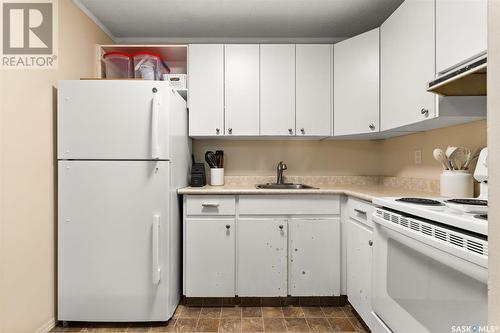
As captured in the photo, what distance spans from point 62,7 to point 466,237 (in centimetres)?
260

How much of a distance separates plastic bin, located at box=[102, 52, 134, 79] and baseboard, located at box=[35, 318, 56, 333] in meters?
1.87

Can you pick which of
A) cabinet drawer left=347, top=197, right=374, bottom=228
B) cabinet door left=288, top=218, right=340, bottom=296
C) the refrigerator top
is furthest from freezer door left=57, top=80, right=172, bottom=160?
cabinet drawer left=347, top=197, right=374, bottom=228

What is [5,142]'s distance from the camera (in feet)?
4.62

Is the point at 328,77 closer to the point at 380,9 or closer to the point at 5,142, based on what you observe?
the point at 380,9

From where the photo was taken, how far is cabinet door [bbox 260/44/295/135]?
2.28 meters

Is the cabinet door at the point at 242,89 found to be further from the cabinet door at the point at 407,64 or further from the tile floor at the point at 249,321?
the tile floor at the point at 249,321

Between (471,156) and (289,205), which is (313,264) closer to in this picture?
(289,205)

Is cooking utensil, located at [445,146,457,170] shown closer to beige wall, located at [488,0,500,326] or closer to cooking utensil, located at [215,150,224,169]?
beige wall, located at [488,0,500,326]

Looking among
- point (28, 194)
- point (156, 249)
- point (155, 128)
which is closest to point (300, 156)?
point (155, 128)

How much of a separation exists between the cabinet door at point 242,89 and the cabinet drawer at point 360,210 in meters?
0.99

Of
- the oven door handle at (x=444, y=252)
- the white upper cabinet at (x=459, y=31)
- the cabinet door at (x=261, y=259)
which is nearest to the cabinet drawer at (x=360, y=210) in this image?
the oven door handle at (x=444, y=252)

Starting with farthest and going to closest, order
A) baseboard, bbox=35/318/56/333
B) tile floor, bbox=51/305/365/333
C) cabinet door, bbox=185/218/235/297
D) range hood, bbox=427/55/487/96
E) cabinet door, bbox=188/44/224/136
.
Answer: cabinet door, bbox=188/44/224/136, cabinet door, bbox=185/218/235/297, tile floor, bbox=51/305/365/333, baseboard, bbox=35/318/56/333, range hood, bbox=427/55/487/96

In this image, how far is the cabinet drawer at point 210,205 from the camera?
201 cm

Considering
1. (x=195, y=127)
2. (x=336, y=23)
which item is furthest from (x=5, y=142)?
(x=336, y=23)
